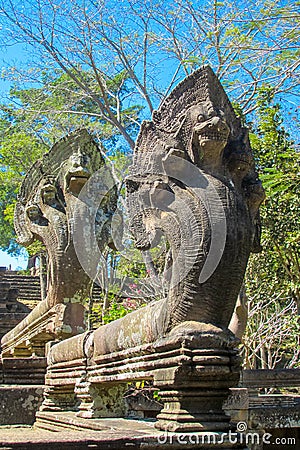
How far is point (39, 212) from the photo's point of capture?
6.00m

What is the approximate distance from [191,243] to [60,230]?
2687 mm

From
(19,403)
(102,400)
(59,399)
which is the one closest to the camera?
(102,400)

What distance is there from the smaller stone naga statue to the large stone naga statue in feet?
5.82

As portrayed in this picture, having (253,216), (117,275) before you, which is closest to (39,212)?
(253,216)

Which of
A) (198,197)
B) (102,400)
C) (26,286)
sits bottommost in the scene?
(102,400)

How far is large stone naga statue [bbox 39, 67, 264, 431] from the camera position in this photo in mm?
2881

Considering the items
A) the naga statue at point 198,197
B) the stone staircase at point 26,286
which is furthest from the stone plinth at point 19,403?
the stone staircase at point 26,286

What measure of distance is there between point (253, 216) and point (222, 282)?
45 cm

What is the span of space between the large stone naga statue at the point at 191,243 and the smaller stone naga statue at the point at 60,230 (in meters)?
1.77

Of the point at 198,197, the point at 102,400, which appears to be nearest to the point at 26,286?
the point at 102,400

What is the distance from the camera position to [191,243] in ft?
10.2

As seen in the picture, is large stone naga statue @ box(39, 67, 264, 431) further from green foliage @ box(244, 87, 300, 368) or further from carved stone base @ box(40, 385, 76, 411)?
A: green foliage @ box(244, 87, 300, 368)

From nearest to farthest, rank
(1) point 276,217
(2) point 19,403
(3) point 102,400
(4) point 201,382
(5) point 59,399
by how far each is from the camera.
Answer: (4) point 201,382 < (3) point 102,400 < (5) point 59,399 < (2) point 19,403 < (1) point 276,217

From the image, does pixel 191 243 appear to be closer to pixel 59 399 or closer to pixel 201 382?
pixel 201 382
